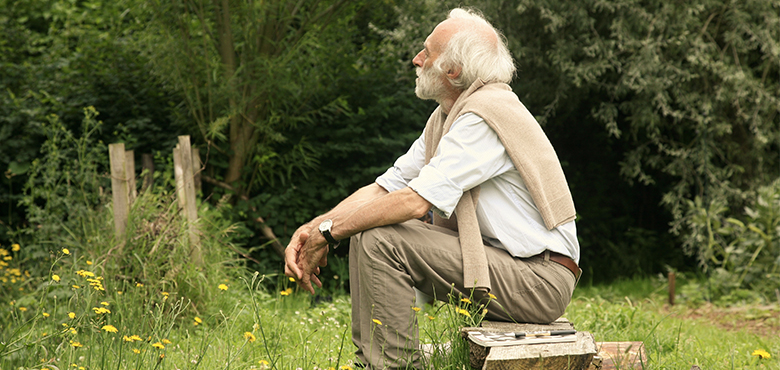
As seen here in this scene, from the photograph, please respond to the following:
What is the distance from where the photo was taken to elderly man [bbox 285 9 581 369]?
207cm

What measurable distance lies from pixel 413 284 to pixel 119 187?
216 cm

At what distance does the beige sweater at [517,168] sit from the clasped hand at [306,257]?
0.49m

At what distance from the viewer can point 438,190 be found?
2.06m


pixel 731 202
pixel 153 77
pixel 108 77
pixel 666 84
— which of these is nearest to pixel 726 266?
pixel 731 202

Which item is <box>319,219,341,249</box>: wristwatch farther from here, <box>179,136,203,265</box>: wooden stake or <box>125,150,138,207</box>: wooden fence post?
<box>125,150,138,207</box>: wooden fence post

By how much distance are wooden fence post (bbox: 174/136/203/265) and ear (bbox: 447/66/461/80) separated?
1925mm

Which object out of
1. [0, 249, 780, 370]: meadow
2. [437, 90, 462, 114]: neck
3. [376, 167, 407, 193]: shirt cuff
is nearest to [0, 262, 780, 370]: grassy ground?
[0, 249, 780, 370]: meadow

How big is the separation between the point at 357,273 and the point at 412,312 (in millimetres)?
271

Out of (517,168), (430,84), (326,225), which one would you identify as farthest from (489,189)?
(326,225)

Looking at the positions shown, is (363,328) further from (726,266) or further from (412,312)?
(726,266)

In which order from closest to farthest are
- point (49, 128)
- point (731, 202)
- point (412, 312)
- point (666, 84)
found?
point (412, 312), point (49, 128), point (666, 84), point (731, 202)

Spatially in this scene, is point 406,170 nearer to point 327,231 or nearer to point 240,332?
point 327,231

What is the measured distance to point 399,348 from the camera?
2.04m

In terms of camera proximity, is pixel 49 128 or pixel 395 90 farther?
pixel 395 90
